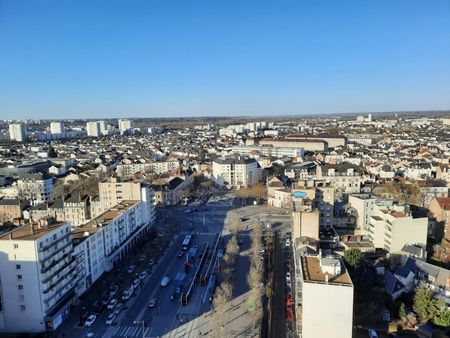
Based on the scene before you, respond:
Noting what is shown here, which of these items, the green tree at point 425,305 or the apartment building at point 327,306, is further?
the green tree at point 425,305

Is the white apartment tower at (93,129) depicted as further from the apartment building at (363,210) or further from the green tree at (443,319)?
the green tree at (443,319)

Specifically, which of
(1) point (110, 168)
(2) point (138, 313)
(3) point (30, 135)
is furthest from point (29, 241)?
(3) point (30, 135)

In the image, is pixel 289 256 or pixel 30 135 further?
pixel 30 135

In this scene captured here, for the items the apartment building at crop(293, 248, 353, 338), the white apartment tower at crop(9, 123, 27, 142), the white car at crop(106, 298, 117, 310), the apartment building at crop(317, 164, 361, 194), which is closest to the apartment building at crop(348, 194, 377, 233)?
the apartment building at crop(317, 164, 361, 194)

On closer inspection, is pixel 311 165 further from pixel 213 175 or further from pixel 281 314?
pixel 281 314

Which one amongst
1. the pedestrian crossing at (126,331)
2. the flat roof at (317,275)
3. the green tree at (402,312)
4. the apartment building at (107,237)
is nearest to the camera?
the flat roof at (317,275)

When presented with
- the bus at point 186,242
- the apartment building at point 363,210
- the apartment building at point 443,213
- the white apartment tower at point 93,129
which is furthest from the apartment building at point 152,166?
the white apartment tower at point 93,129

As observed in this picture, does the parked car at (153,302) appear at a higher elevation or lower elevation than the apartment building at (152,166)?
lower

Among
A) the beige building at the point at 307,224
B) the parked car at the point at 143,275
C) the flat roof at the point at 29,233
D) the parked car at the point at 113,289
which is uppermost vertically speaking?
the flat roof at the point at 29,233
